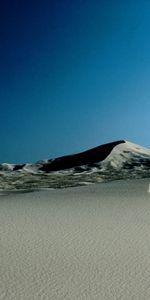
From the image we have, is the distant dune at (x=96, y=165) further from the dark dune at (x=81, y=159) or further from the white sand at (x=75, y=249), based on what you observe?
the white sand at (x=75, y=249)

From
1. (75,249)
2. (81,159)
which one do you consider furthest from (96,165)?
(75,249)

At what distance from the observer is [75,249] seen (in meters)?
3.00

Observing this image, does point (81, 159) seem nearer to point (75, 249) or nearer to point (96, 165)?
point (96, 165)

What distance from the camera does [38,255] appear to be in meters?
2.86

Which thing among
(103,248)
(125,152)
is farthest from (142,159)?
(103,248)

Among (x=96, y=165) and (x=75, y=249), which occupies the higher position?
(x=96, y=165)

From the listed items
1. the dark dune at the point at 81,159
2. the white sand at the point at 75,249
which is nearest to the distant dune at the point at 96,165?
the dark dune at the point at 81,159

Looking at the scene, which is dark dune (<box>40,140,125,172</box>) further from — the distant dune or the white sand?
the white sand

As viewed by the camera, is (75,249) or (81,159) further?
(81,159)

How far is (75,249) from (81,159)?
28.7 feet

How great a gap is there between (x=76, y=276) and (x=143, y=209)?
1910 mm

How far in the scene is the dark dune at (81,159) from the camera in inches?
444

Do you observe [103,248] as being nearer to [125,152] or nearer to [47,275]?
[47,275]

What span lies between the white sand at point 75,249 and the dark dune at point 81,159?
640cm
